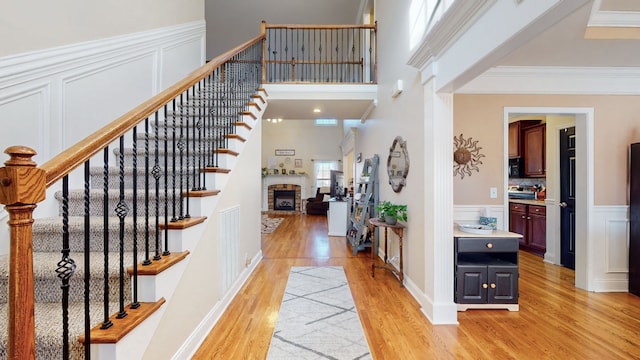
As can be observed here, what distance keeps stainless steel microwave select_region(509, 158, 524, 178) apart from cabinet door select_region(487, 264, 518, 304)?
133 inches

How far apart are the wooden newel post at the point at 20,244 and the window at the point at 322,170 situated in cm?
1038

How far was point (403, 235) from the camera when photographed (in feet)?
10.2

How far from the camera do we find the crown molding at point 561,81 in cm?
293

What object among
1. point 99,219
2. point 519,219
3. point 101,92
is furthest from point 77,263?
point 519,219

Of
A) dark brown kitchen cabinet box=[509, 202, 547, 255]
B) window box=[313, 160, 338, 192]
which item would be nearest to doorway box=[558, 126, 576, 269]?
dark brown kitchen cabinet box=[509, 202, 547, 255]

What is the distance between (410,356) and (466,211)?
1.80 meters

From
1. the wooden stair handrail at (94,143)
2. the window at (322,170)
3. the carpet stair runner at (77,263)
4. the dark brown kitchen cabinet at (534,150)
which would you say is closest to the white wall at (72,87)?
the carpet stair runner at (77,263)

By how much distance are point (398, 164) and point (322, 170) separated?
802 centimetres

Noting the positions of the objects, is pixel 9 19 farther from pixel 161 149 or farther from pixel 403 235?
pixel 403 235

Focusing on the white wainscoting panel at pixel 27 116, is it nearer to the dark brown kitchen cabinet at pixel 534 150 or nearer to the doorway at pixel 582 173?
the doorway at pixel 582 173

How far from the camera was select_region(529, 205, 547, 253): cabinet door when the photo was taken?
411 centimetres

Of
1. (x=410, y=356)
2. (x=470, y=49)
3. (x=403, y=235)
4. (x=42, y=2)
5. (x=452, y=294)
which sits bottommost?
(x=410, y=356)

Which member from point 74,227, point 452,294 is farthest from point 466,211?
point 74,227

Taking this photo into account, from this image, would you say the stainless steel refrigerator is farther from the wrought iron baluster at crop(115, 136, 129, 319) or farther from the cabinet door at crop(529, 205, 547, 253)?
the wrought iron baluster at crop(115, 136, 129, 319)
